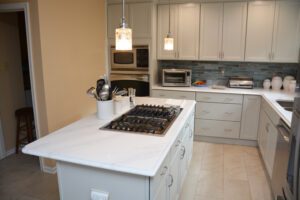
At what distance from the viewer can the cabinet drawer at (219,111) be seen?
12.3 ft

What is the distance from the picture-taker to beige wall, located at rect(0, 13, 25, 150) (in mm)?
3300

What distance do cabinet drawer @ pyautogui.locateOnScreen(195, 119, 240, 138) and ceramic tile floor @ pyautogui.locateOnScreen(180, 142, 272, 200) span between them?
0.20 m

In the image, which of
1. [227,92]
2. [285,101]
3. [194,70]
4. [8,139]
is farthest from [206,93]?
[8,139]

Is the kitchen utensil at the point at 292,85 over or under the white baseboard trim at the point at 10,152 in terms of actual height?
over

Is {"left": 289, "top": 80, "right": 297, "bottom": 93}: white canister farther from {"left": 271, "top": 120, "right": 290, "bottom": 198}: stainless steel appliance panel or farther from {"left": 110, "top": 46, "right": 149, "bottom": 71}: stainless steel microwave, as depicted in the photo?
{"left": 110, "top": 46, "right": 149, "bottom": 71}: stainless steel microwave

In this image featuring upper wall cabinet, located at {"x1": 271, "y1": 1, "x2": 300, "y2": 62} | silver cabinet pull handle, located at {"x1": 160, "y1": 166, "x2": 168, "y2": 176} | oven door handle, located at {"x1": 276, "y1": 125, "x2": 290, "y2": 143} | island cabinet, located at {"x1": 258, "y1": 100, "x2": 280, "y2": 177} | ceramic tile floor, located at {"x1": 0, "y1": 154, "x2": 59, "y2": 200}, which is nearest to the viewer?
silver cabinet pull handle, located at {"x1": 160, "y1": 166, "x2": 168, "y2": 176}

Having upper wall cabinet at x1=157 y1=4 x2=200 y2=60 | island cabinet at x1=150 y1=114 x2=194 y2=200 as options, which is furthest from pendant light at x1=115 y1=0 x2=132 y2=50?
upper wall cabinet at x1=157 y1=4 x2=200 y2=60

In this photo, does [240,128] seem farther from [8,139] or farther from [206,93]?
[8,139]

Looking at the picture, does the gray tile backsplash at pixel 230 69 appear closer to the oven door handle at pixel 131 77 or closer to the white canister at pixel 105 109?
the oven door handle at pixel 131 77

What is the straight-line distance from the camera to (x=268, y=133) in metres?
2.98

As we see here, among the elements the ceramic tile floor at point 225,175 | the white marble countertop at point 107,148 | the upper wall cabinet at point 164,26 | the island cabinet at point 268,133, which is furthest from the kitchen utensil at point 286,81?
the white marble countertop at point 107,148

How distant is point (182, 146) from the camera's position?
91.0 inches

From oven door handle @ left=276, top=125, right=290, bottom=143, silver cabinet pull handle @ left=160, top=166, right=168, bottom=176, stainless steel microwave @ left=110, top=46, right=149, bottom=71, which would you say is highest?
stainless steel microwave @ left=110, top=46, right=149, bottom=71

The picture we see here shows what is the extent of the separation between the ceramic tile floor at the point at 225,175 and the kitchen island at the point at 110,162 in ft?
3.04
